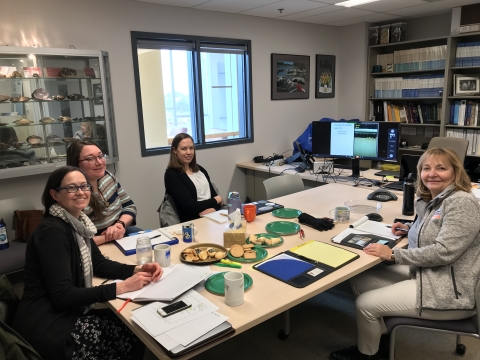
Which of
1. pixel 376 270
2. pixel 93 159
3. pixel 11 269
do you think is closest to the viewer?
pixel 376 270

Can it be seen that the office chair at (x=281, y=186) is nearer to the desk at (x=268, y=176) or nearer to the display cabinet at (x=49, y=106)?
the desk at (x=268, y=176)

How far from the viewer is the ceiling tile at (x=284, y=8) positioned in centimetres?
383

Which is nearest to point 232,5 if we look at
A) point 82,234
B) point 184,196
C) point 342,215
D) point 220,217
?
point 184,196

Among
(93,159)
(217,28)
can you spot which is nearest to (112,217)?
(93,159)

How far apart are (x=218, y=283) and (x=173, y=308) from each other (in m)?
0.26

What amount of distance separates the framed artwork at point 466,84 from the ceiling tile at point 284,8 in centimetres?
182

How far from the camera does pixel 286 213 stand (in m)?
2.45

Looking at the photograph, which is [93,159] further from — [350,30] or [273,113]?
[350,30]

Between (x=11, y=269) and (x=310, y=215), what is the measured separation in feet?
6.66

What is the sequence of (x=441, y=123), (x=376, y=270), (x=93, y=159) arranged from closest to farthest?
(x=376, y=270) < (x=93, y=159) < (x=441, y=123)

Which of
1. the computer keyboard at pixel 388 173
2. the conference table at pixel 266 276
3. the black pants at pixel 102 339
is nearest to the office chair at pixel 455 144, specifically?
the computer keyboard at pixel 388 173

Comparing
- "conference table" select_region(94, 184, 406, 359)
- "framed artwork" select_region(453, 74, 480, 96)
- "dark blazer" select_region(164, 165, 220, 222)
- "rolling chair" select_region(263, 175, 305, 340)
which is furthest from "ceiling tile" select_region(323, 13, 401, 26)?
"dark blazer" select_region(164, 165, 220, 222)

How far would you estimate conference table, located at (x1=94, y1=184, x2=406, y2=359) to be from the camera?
4.34 ft

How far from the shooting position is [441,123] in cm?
447
